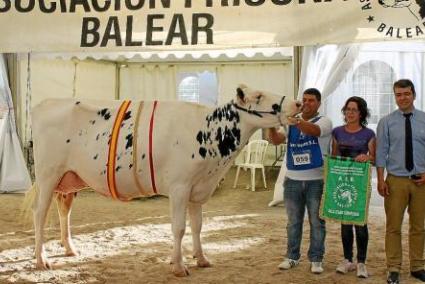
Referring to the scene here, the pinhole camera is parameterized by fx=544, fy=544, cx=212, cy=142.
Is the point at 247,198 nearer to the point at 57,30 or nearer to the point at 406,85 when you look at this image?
the point at 57,30

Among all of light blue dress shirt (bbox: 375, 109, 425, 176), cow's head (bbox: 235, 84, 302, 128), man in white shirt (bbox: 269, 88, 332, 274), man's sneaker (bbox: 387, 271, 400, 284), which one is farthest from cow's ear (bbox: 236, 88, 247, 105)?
man's sneaker (bbox: 387, 271, 400, 284)

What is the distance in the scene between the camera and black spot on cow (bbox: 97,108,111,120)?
156 inches

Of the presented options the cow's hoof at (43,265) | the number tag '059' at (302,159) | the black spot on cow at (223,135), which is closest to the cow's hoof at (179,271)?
the black spot on cow at (223,135)

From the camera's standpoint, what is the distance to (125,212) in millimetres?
6414

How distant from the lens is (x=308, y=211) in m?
3.75

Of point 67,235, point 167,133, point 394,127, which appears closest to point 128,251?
point 67,235

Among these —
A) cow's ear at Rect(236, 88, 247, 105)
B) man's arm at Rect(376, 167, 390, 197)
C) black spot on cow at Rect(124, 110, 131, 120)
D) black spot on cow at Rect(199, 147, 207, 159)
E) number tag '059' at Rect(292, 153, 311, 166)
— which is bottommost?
man's arm at Rect(376, 167, 390, 197)

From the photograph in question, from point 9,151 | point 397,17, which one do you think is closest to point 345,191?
point 397,17

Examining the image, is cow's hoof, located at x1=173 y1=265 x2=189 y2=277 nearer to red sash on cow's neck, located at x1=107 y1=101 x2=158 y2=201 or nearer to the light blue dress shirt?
red sash on cow's neck, located at x1=107 y1=101 x2=158 y2=201

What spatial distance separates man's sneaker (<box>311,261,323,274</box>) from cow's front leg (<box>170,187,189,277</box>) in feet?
2.86

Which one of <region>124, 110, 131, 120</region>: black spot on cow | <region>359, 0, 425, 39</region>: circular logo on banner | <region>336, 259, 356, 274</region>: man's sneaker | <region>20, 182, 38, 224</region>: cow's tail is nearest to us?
<region>336, 259, 356, 274</region>: man's sneaker

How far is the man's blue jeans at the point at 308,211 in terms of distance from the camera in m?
3.70

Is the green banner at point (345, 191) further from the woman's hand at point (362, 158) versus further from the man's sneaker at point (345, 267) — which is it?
the man's sneaker at point (345, 267)

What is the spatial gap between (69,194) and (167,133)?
3.65 ft
